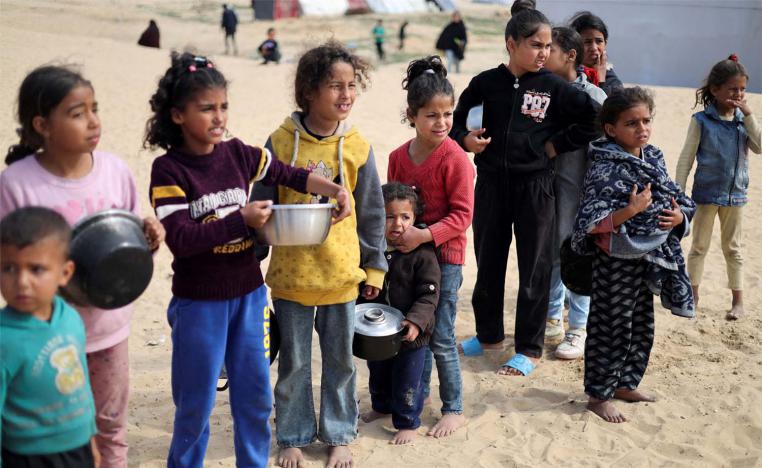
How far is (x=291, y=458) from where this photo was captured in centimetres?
387

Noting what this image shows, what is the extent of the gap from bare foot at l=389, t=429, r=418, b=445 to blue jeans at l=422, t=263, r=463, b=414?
28 centimetres

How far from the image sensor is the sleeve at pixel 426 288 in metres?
3.98

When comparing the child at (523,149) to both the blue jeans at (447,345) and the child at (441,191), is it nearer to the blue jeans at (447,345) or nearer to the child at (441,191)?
the child at (441,191)

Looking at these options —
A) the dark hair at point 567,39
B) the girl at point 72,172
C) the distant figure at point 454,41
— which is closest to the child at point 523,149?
the dark hair at point 567,39

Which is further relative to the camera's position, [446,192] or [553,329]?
[553,329]

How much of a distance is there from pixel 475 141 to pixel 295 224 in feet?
6.11

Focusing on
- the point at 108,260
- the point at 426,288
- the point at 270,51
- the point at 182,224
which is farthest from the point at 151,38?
the point at 108,260

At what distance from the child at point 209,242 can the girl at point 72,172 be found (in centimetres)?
20

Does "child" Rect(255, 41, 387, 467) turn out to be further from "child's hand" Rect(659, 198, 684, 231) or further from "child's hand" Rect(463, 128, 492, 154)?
"child's hand" Rect(659, 198, 684, 231)

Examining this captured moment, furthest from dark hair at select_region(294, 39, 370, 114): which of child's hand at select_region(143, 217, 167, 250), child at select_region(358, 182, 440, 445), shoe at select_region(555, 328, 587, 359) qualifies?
shoe at select_region(555, 328, 587, 359)

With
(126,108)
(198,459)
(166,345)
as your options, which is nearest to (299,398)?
(198,459)

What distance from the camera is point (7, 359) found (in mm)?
2334

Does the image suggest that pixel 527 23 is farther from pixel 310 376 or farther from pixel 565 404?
pixel 310 376

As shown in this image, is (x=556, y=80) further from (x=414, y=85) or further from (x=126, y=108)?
(x=126, y=108)
